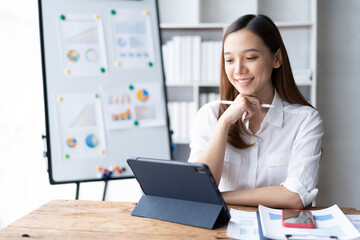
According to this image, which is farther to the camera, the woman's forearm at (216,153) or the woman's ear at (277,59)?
the woman's ear at (277,59)

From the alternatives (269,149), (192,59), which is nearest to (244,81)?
(269,149)

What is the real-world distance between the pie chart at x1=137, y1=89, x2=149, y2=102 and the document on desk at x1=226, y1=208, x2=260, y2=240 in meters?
0.88

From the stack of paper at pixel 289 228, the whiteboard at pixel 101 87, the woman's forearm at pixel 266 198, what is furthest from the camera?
the whiteboard at pixel 101 87

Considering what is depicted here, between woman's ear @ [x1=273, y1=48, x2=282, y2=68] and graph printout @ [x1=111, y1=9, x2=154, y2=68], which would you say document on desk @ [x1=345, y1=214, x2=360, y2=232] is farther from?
graph printout @ [x1=111, y1=9, x2=154, y2=68]

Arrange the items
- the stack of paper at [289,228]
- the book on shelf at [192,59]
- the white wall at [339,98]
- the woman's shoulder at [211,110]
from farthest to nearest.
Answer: the white wall at [339,98]
the book on shelf at [192,59]
the woman's shoulder at [211,110]
the stack of paper at [289,228]

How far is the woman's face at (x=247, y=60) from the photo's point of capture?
1481 millimetres

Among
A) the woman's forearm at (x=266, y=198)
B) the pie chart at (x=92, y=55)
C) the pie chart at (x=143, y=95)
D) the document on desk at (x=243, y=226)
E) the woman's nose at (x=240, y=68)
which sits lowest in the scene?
the woman's forearm at (x=266, y=198)

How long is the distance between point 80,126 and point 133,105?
0.88ft

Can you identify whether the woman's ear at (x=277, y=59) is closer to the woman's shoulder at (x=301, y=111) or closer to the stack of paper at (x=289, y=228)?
the woman's shoulder at (x=301, y=111)

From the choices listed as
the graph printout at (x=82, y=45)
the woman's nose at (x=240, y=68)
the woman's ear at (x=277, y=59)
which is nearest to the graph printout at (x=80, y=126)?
the graph printout at (x=82, y=45)

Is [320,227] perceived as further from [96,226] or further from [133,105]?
[133,105]

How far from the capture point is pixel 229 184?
1.56 metres

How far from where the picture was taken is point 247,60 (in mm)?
1489

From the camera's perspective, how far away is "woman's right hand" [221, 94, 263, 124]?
1.46 metres
